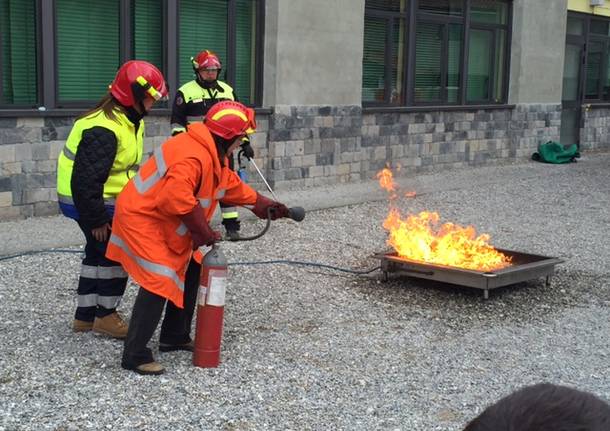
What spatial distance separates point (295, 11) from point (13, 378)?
915cm

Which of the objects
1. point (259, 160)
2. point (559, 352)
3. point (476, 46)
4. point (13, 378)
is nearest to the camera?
point (13, 378)

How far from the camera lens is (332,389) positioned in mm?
5094

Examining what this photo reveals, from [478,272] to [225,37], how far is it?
6.96 metres

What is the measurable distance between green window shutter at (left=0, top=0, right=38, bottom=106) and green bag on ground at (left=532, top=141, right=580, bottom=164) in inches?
480

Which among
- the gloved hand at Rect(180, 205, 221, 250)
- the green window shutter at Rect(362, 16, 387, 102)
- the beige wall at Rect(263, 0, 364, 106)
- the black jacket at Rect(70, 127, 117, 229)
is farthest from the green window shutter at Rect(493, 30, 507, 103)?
the gloved hand at Rect(180, 205, 221, 250)

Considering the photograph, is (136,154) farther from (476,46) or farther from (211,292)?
(476,46)

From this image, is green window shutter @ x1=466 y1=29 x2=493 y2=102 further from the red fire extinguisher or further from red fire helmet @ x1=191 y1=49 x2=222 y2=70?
the red fire extinguisher

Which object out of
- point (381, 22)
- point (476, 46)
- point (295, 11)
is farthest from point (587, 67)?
point (295, 11)

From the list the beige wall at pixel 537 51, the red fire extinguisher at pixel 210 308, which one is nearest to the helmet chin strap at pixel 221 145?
the red fire extinguisher at pixel 210 308

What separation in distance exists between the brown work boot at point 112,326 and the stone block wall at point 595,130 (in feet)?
59.6

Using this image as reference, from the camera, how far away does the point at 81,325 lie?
5.93 meters

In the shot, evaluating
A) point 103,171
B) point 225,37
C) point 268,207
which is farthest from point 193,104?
point 103,171

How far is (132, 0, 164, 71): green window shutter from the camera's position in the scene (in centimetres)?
1136

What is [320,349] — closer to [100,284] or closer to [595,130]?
[100,284]
